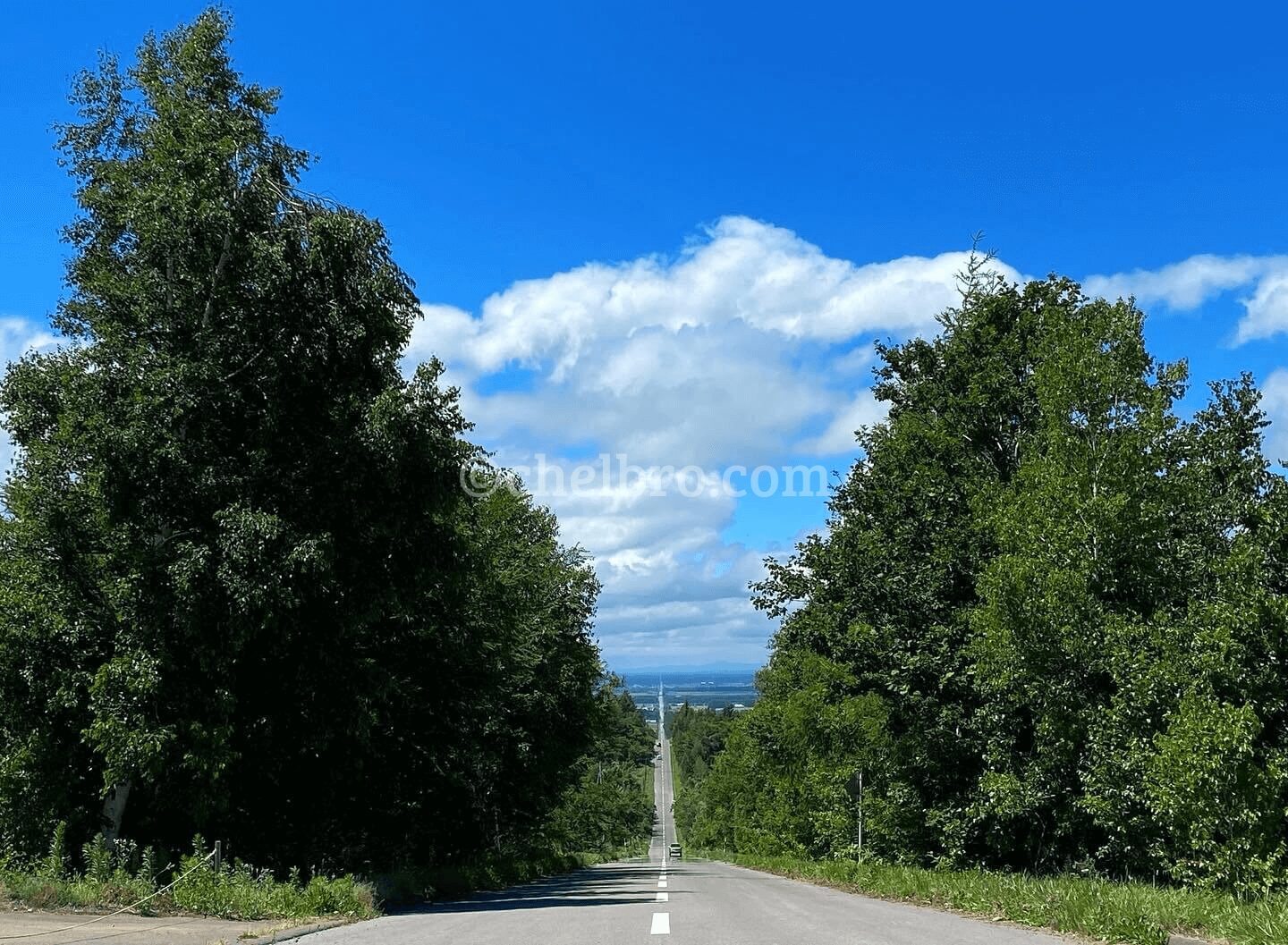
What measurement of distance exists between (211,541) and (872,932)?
480 inches

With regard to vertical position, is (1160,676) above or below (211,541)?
below

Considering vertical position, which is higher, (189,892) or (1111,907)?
(1111,907)

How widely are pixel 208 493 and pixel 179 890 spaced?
6.45 m

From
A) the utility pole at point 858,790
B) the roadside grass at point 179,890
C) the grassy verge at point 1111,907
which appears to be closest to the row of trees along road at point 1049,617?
the utility pole at point 858,790

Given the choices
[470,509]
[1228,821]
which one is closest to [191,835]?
[470,509]

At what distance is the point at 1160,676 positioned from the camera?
17766 mm

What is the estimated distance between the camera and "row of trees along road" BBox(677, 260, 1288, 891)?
17.7 m

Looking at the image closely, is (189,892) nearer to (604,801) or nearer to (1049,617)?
(1049,617)

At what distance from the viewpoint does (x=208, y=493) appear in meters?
16.8

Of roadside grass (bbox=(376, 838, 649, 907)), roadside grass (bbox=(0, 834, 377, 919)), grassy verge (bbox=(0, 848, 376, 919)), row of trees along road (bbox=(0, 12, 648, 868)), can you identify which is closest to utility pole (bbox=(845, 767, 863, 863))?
roadside grass (bbox=(376, 838, 649, 907))

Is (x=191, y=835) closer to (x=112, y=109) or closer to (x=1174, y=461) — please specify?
(x=112, y=109)

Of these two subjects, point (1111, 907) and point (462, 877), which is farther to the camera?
point (462, 877)

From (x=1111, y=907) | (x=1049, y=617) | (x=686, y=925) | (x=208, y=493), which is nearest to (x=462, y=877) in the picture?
(x=208, y=493)

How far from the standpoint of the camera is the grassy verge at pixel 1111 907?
970 centimetres
